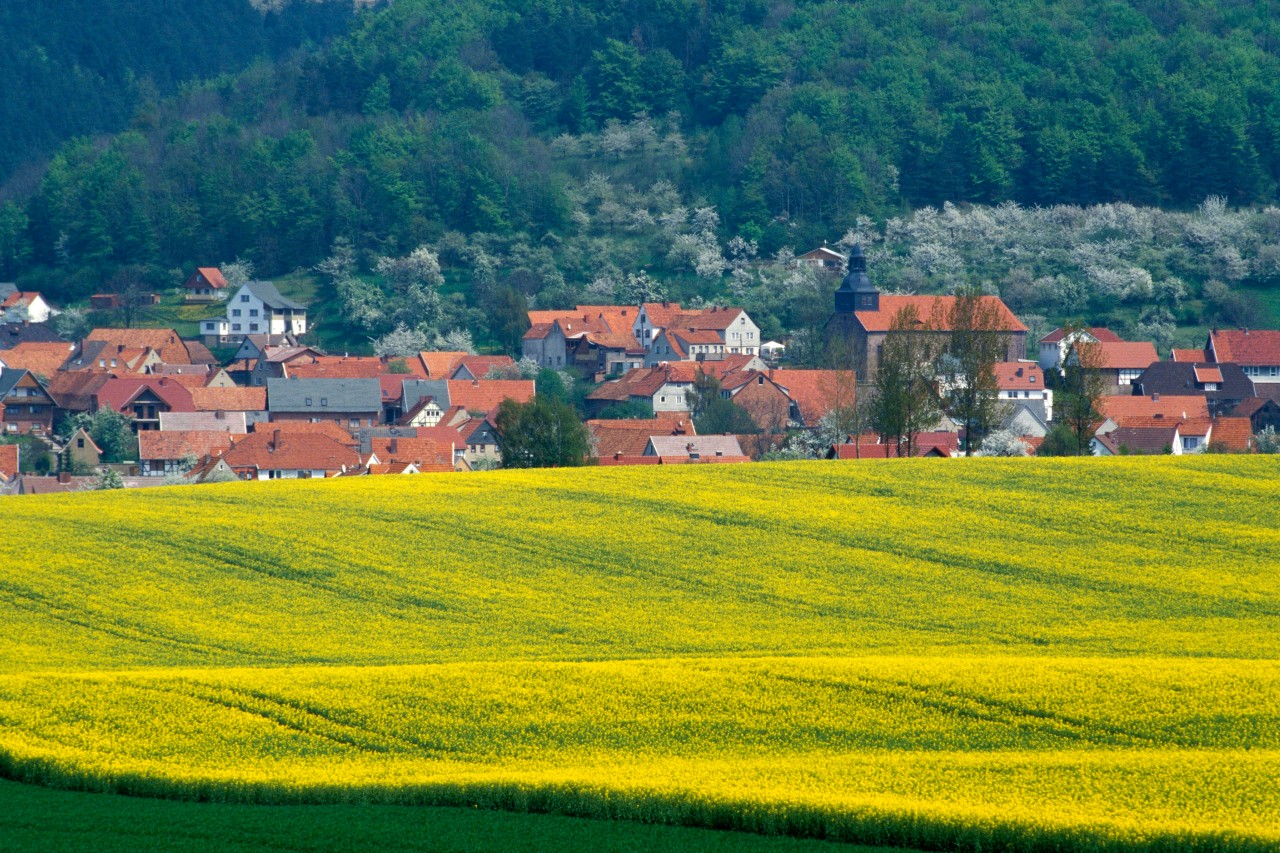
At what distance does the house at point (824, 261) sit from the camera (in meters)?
118

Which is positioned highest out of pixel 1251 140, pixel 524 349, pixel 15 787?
pixel 1251 140

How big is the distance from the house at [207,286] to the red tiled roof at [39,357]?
15.7 m

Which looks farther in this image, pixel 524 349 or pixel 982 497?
pixel 524 349

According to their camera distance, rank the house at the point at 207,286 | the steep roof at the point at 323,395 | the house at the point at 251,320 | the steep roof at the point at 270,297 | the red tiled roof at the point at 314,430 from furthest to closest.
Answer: the house at the point at 207,286
the steep roof at the point at 270,297
the house at the point at 251,320
the steep roof at the point at 323,395
the red tiled roof at the point at 314,430

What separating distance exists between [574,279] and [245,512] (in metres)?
86.8

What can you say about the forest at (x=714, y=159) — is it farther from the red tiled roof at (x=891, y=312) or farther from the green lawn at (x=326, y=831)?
the green lawn at (x=326, y=831)

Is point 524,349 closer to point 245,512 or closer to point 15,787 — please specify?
point 245,512

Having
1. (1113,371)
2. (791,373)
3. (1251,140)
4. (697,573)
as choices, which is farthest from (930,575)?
(1251,140)

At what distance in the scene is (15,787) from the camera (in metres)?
20.2

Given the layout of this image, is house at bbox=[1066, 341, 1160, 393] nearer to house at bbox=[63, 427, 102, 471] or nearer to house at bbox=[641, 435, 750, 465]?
house at bbox=[641, 435, 750, 465]

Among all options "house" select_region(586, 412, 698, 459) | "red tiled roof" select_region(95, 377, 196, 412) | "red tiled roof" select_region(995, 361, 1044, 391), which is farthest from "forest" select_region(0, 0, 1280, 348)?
"house" select_region(586, 412, 698, 459)

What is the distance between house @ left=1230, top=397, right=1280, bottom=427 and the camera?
78.6m

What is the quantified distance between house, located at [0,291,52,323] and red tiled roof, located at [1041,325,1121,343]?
7152 centimetres

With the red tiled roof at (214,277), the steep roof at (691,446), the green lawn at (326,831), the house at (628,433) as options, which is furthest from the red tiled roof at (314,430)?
the red tiled roof at (214,277)
